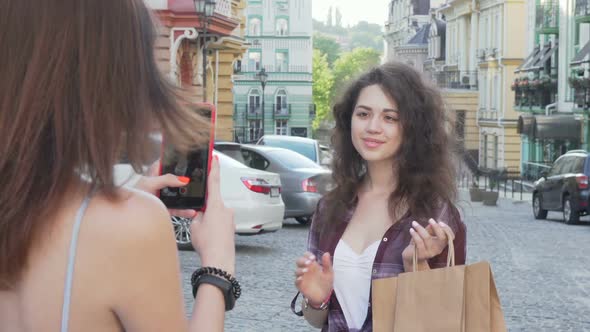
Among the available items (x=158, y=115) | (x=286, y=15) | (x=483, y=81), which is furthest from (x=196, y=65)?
(x=286, y=15)

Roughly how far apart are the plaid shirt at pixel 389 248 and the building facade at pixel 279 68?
82.3 meters

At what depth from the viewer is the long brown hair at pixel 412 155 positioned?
4.17 metres

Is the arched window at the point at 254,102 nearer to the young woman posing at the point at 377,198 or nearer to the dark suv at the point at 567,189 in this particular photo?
the dark suv at the point at 567,189

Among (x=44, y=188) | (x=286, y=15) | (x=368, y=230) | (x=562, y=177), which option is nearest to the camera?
(x=44, y=188)

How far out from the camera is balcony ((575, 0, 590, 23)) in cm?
4774

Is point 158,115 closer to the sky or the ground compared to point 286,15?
closer to the ground

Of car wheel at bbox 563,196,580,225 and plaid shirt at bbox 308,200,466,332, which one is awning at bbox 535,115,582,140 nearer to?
car wheel at bbox 563,196,580,225

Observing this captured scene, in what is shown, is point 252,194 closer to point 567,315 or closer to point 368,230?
point 567,315

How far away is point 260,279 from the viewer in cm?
1291

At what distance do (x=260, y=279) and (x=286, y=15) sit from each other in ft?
248

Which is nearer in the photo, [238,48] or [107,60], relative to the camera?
[107,60]

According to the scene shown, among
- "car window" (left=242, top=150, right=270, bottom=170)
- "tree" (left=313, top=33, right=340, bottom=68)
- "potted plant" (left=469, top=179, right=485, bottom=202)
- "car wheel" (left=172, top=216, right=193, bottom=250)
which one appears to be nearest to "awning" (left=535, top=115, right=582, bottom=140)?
"potted plant" (left=469, top=179, right=485, bottom=202)

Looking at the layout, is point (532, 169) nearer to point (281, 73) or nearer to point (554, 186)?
point (554, 186)

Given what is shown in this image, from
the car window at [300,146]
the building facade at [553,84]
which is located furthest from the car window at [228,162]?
the building facade at [553,84]
